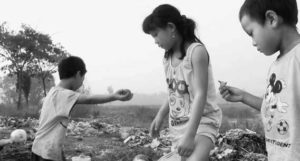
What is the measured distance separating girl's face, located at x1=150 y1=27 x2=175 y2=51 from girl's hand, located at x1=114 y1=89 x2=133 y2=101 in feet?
1.78

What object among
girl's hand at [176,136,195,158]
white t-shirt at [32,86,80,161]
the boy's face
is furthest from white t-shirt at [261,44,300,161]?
white t-shirt at [32,86,80,161]

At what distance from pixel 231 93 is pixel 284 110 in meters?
0.55

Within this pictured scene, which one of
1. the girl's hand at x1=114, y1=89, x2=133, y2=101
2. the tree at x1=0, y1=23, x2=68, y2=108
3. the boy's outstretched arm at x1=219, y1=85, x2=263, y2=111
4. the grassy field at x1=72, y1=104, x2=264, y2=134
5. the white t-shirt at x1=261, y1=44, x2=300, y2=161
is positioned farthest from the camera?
the tree at x1=0, y1=23, x2=68, y2=108

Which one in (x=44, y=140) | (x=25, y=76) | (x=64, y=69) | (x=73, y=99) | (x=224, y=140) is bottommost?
(x=25, y=76)

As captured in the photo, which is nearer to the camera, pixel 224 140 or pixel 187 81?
pixel 187 81

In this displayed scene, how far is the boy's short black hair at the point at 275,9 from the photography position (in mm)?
1701

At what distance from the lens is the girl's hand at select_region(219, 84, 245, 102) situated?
216cm

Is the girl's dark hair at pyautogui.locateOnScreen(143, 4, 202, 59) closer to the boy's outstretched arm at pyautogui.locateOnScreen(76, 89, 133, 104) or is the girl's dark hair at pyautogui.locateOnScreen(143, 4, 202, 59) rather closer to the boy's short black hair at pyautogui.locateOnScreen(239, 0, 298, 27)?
the boy's outstretched arm at pyautogui.locateOnScreen(76, 89, 133, 104)

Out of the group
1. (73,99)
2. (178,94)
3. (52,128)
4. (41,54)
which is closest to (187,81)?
(178,94)

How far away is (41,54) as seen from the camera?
27.7 m

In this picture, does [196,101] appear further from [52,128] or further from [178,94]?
[52,128]

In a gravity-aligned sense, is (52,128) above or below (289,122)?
below

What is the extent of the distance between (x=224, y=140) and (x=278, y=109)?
5.13 metres

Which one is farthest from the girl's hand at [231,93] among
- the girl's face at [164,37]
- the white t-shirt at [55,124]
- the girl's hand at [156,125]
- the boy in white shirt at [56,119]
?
the white t-shirt at [55,124]
